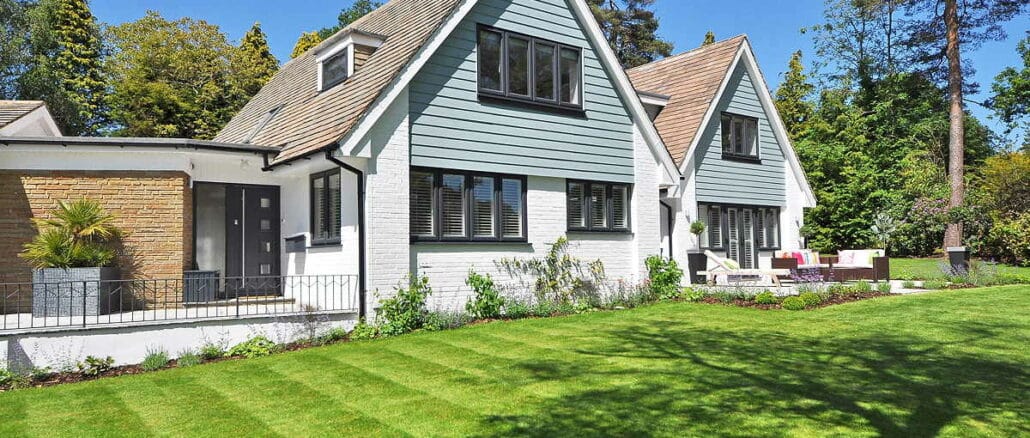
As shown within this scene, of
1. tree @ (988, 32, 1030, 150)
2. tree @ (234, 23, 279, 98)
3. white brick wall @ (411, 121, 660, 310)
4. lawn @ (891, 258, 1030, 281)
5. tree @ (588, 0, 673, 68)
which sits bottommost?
lawn @ (891, 258, 1030, 281)

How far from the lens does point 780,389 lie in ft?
23.9

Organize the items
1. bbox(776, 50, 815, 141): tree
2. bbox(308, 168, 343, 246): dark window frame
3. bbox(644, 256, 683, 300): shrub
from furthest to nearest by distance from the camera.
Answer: bbox(776, 50, 815, 141): tree, bbox(644, 256, 683, 300): shrub, bbox(308, 168, 343, 246): dark window frame

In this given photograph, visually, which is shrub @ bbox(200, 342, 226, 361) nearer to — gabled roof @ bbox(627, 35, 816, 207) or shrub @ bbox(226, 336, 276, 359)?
shrub @ bbox(226, 336, 276, 359)

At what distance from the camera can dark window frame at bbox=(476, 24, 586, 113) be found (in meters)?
13.8

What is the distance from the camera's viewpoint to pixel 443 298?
12961mm

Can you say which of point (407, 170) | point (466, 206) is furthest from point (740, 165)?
Result: point (407, 170)

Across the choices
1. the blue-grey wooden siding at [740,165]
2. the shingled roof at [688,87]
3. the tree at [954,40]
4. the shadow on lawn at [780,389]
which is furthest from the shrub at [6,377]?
the tree at [954,40]

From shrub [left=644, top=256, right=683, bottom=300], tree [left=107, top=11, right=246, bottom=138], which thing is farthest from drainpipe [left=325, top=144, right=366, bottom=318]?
tree [left=107, top=11, right=246, bottom=138]

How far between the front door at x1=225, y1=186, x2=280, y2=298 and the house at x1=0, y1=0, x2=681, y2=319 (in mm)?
31

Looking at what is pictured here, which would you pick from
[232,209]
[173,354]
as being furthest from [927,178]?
[173,354]

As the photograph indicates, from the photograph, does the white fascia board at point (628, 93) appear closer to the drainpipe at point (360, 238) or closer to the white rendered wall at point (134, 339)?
the drainpipe at point (360, 238)

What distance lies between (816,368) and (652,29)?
43.0 meters

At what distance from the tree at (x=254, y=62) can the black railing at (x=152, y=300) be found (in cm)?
2623

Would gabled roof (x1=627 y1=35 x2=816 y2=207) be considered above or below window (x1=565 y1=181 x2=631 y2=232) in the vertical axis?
above
